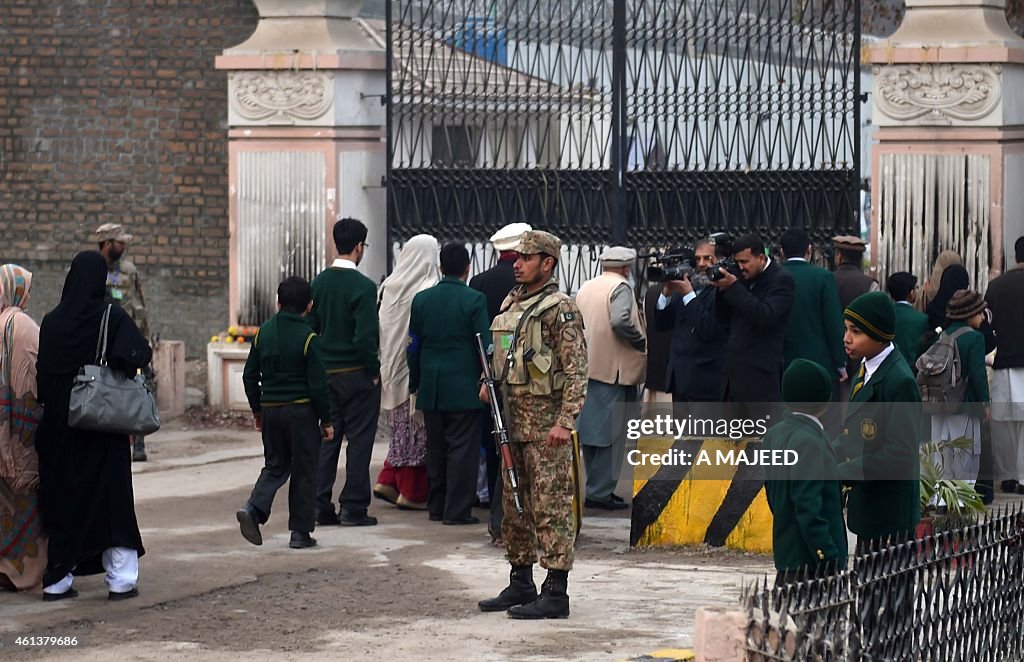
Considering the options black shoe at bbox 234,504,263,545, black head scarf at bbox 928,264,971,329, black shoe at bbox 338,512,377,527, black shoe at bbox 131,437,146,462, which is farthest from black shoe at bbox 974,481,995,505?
black shoe at bbox 131,437,146,462

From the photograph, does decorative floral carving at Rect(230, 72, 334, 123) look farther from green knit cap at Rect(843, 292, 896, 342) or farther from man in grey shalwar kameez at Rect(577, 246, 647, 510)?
green knit cap at Rect(843, 292, 896, 342)

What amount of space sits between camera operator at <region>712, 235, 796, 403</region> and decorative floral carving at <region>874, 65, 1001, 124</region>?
3.38 meters

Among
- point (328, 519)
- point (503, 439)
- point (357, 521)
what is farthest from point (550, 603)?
point (328, 519)

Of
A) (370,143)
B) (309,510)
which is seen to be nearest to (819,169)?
(370,143)

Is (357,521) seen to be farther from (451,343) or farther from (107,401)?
(107,401)

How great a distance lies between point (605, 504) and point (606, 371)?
0.82 meters

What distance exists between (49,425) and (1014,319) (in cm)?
622

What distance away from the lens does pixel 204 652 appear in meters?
7.58

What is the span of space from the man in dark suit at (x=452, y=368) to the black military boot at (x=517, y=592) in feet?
7.68

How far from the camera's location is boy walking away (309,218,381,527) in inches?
419

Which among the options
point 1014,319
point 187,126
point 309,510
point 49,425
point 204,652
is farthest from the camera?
point 187,126

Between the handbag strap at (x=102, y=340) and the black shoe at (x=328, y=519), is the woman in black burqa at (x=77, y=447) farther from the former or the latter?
the black shoe at (x=328, y=519)

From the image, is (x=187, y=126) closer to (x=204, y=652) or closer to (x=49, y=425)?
(x=49, y=425)

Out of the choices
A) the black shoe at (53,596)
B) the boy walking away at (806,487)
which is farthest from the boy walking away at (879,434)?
the black shoe at (53,596)
